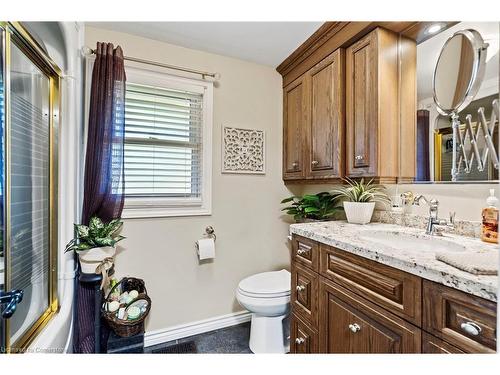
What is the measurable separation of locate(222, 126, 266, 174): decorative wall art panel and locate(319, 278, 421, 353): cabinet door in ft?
3.88

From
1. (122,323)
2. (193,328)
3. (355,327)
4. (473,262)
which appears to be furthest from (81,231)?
(473,262)

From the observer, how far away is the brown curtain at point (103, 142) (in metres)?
1.49

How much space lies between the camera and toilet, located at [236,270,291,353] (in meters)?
1.55

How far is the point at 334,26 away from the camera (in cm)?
152

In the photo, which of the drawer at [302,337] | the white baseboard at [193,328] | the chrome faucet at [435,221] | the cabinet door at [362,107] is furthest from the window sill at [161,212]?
the chrome faucet at [435,221]

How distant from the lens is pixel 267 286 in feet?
5.52

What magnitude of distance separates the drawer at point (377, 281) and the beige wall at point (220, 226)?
103 centimetres

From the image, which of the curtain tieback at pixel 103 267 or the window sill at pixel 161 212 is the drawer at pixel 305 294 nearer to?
→ the window sill at pixel 161 212

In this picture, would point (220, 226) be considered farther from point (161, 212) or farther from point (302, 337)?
point (302, 337)

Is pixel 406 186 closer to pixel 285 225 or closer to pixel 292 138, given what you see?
pixel 292 138

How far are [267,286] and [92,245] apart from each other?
3.84ft

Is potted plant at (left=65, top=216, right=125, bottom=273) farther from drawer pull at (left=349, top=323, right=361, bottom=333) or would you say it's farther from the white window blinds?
drawer pull at (left=349, top=323, right=361, bottom=333)

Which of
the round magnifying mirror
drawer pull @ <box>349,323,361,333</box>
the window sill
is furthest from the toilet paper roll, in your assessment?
the round magnifying mirror
